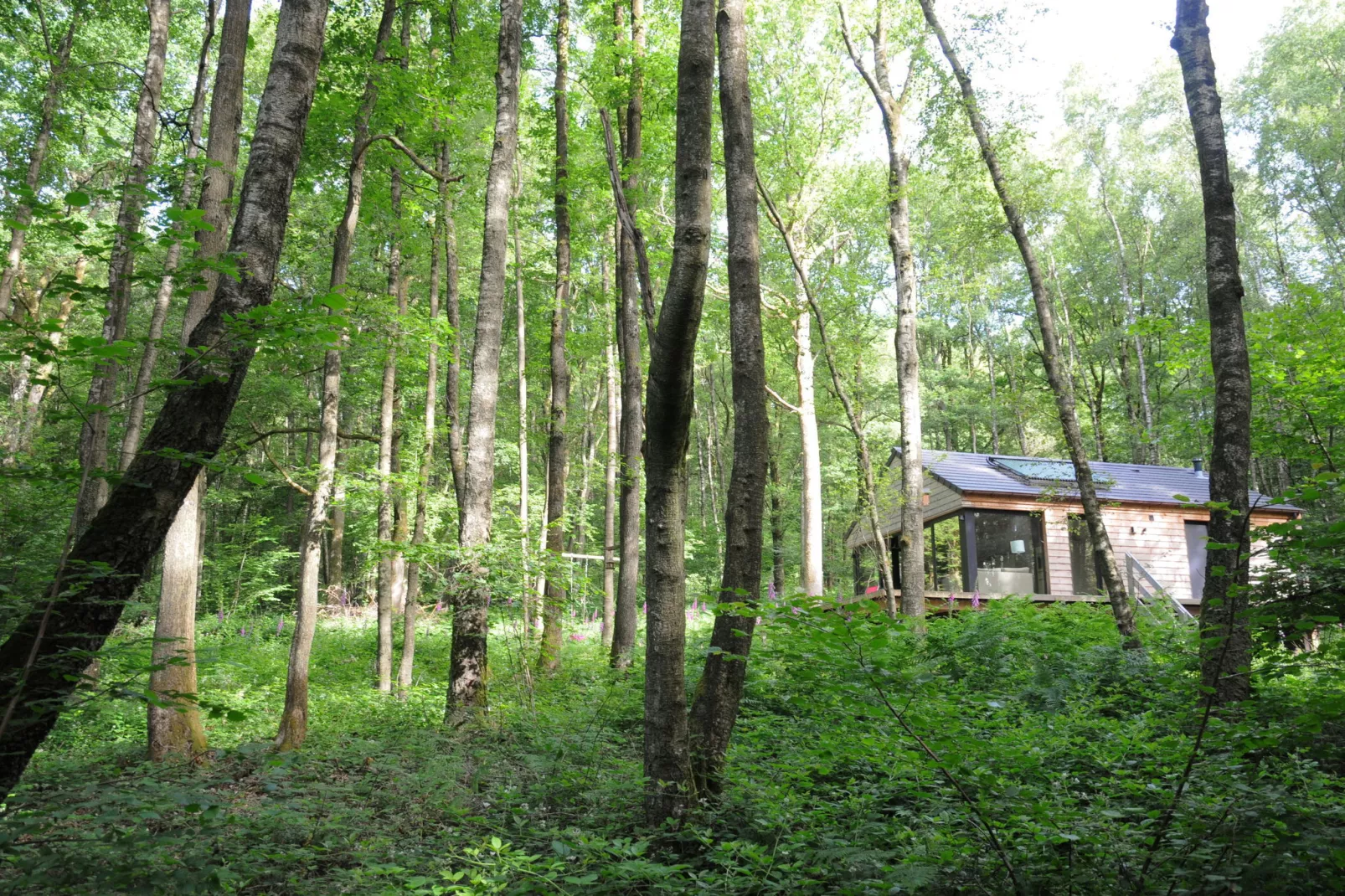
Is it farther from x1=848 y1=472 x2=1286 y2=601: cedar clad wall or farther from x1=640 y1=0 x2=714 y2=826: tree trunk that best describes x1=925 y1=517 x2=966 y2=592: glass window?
x1=640 y1=0 x2=714 y2=826: tree trunk

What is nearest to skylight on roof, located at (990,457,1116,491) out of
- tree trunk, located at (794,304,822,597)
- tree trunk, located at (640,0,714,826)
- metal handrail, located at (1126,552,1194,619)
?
metal handrail, located at (1126,552,1194,619)

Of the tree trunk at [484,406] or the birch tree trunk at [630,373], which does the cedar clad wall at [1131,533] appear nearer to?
the birch tree trunk at [630,373]

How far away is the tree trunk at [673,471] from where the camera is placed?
3.99m

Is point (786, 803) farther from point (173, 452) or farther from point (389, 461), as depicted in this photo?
point (389, 461)

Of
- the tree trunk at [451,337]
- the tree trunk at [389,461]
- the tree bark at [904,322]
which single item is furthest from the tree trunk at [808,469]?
the tree trunk at [389,461]

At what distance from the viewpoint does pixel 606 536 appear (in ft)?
51.4

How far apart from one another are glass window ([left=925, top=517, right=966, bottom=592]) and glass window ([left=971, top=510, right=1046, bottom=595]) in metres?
0.75

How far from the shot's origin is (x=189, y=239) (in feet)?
9.70

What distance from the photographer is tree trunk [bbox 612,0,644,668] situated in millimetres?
10414

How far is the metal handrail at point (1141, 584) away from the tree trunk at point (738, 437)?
11953 millimetres

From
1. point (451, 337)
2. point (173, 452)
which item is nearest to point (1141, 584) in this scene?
point (451, 337)

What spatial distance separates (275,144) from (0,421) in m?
21.1

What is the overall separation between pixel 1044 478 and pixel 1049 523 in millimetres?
1104

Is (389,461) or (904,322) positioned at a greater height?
(904,322)
